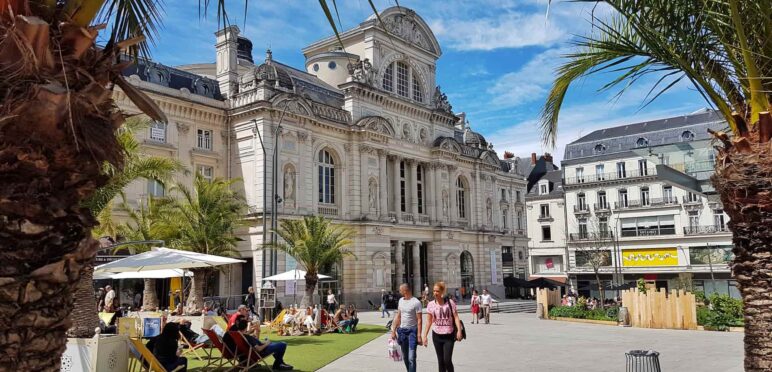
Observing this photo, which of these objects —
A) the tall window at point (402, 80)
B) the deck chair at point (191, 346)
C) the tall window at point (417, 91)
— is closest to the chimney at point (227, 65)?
the tall window at point (402, 80)

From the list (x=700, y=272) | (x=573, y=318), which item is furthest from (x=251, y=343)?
(x=700, y=272)

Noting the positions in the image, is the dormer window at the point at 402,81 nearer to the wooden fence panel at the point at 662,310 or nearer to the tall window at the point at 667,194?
the wooden fence panel at the point at 662,310

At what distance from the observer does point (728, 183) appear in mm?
6305

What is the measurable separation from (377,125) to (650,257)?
31.3 metres

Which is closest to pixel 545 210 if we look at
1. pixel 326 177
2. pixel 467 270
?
pixel 467 270

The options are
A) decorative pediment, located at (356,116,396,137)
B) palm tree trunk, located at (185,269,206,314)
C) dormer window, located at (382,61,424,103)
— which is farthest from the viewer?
dormer window, located at (382,61,424,103)

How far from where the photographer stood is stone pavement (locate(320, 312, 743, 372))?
41.8 ft

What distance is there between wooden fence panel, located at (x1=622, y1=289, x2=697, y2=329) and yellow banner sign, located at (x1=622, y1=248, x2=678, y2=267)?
34.7 metres

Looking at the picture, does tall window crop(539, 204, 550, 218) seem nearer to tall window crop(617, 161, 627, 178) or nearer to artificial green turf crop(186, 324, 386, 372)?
tall window crop(617, 161, 627, 178)

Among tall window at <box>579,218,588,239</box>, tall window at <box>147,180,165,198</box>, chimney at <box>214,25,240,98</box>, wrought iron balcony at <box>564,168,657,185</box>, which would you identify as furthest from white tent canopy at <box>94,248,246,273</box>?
tall window at <box>579,218,588,239</box>

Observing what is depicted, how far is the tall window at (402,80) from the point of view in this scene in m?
A: 44.2

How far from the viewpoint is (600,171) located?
60.2 meters

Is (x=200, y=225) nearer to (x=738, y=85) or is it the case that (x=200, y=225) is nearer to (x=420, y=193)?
(x=738, y=85)

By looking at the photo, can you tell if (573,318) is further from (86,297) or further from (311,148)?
(86,297)
